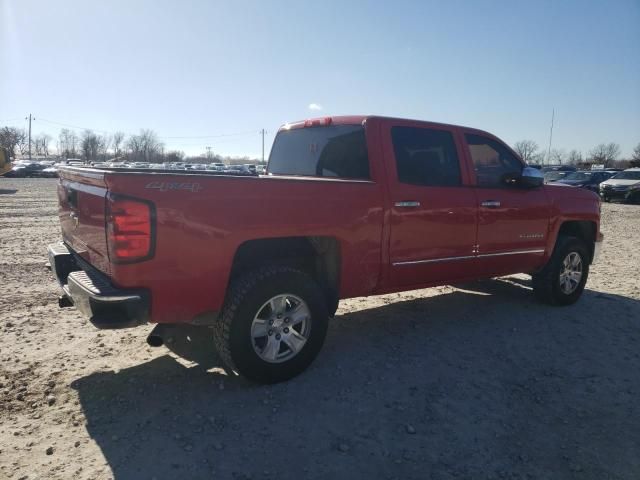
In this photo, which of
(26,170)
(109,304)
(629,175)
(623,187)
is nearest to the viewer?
(109,304)

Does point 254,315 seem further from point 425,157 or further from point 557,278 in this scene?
point 557,278

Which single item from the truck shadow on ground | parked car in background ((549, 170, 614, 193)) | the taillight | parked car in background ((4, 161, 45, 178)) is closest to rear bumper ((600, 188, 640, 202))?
parked car in background ((549, 170, 614, 193))

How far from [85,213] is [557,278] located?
203 inches

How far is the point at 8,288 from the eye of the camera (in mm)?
5984

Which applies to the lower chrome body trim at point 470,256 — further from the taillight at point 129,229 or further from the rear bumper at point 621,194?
the rear bumper at point 621,194

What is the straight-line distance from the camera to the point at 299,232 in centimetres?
361

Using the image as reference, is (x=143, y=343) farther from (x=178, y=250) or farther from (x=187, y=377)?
(x=178, y=250)

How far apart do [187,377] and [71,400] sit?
810 mm

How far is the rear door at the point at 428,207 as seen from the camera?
4238 millimetres

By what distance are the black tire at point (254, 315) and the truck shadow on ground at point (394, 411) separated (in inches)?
6.3

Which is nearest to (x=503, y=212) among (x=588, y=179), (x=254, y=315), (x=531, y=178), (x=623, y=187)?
(x=531, y=178)

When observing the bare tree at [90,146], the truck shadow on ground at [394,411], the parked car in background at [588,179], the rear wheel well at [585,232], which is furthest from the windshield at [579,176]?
the bare tree at [90,146]

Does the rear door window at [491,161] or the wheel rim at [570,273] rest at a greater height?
the rear door window at [491,161]

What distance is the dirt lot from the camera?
9.09 ft
